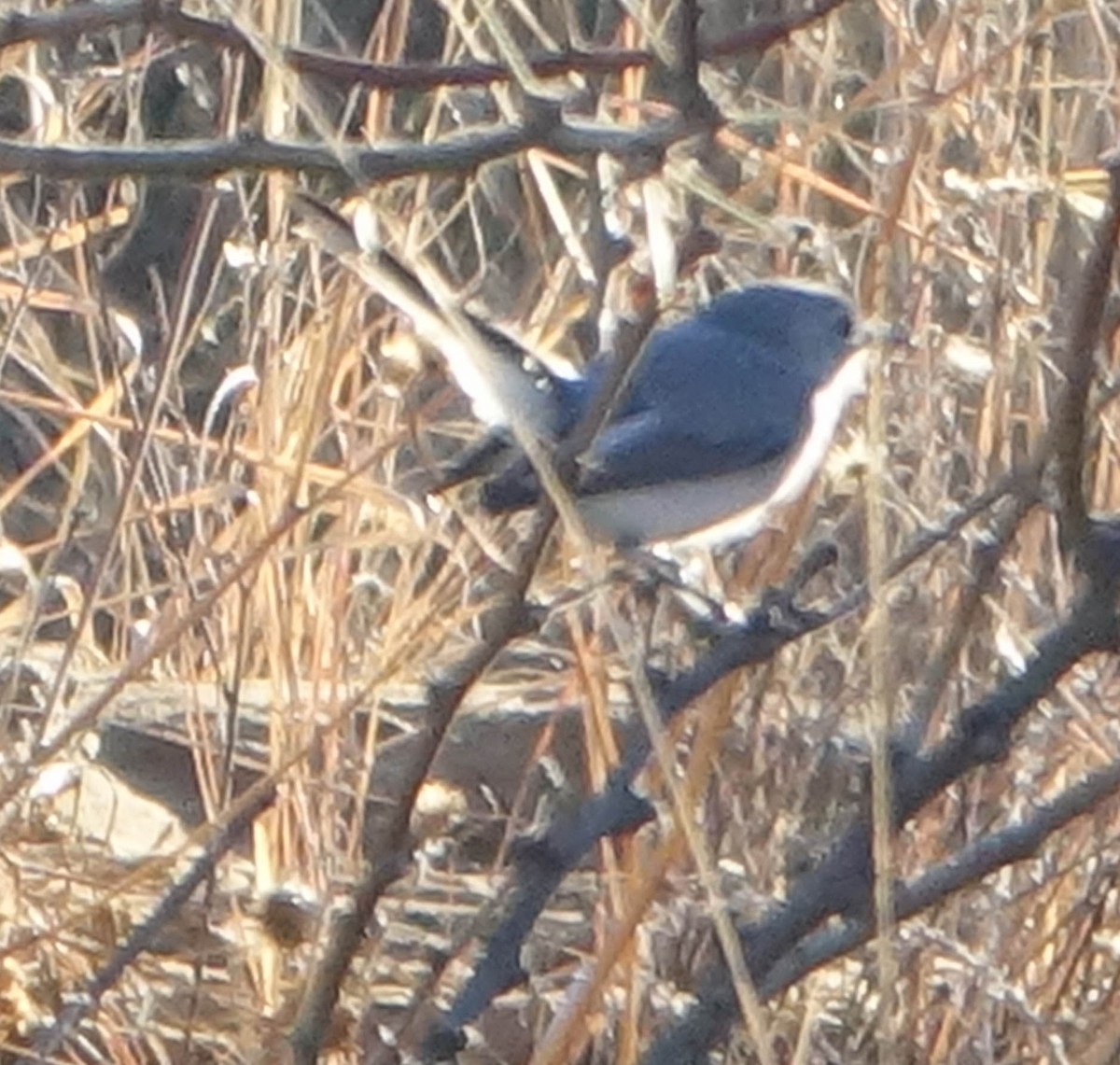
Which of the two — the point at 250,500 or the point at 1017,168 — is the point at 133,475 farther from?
the point at 1017,168

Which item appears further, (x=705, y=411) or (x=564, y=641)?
(x=564, y=641)

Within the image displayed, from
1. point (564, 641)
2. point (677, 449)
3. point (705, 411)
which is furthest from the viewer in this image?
point (564, 641)

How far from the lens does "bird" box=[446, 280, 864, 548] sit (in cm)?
233

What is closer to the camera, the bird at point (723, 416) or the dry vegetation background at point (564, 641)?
the dry vegetation background at point (564, 641)

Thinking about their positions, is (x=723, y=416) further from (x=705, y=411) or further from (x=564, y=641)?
(x=564, y=641)

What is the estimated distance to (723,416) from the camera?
2.55m

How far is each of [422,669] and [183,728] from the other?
294 mm

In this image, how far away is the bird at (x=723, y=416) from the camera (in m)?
2.33

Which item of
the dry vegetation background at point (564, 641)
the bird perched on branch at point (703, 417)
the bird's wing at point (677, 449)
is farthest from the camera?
the bird's wing at point (677, 449)

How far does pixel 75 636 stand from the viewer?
1753 millimetres

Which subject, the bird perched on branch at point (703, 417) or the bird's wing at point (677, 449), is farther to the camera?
the bird's wing at point (677, 449)

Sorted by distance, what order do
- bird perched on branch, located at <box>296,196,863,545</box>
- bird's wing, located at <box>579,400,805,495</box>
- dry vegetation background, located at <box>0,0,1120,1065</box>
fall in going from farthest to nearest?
bird's wing, located at <box>579,400,805,495</box> < bird perched on branch, located at <box>296,196,863,545</box> < dry vegetation background, located at <box>0,0,1120,1065</box>

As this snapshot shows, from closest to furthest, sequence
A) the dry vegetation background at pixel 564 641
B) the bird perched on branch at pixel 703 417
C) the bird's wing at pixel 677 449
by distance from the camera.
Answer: the dry vegetation background at pixel 564 641, the bird perched on branch at pixel 703 417, the bird's wing at pixel 677 449

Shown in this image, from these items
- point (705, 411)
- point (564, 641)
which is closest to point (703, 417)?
point (705, 411)
